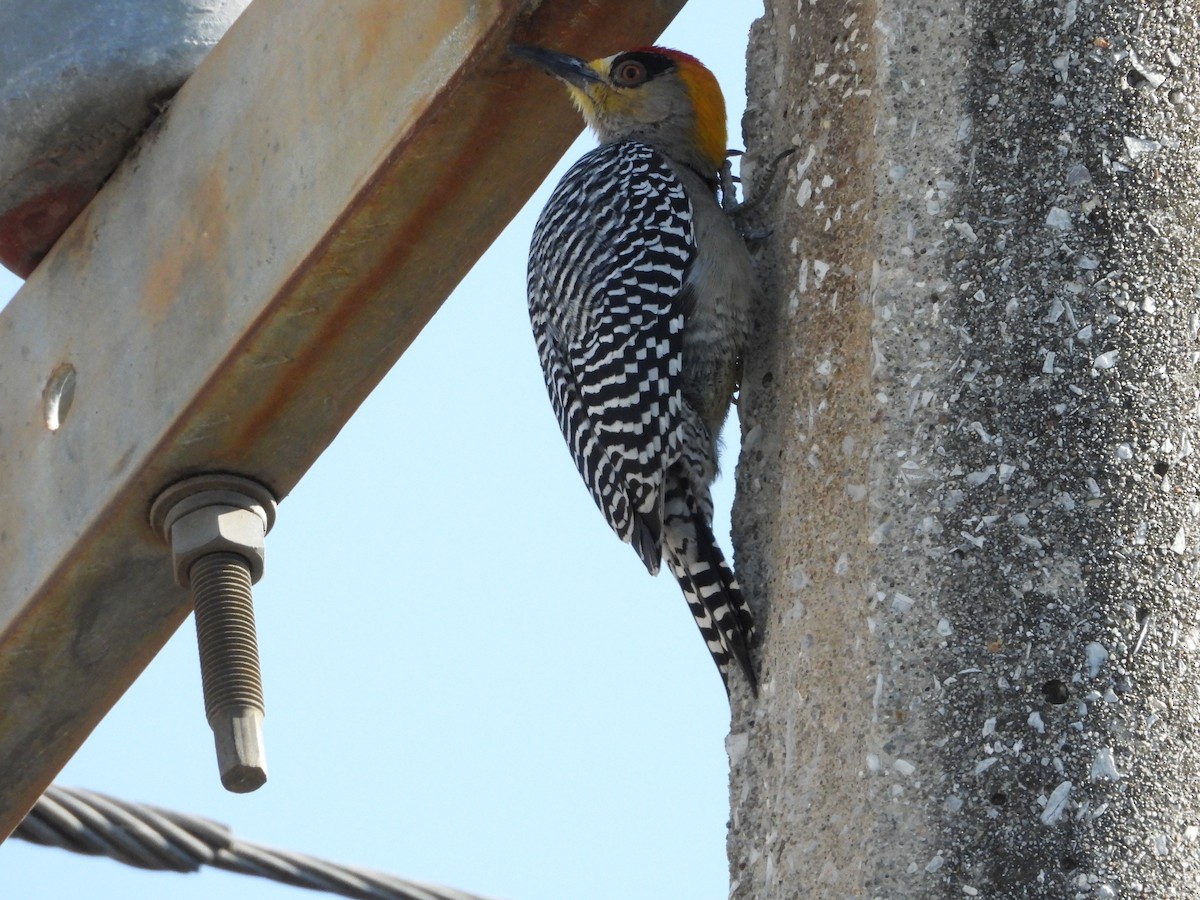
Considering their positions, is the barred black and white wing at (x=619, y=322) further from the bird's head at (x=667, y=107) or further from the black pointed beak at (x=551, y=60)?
the black pointed beak at (x=551, y=60)

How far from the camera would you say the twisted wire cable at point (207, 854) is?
5203mm

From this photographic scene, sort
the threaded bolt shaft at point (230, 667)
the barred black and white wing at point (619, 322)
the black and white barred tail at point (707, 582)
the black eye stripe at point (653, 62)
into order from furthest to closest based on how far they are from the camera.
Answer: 1. the black eye stripe at point (653, 62)
2. the barred black and white wing at point (619, 322)
3. the threaded bolt shaft at point (230, 667)
4. the black and white barred tail at point (707, 582)

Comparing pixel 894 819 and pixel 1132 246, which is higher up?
pixel 1132 246

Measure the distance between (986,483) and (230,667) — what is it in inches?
73.4

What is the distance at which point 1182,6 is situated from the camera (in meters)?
3.67

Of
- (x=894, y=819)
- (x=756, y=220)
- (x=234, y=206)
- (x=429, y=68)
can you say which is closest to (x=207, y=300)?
(x=234, y=206)

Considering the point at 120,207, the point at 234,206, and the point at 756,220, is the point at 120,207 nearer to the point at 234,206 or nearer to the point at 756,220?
the point at 234,206

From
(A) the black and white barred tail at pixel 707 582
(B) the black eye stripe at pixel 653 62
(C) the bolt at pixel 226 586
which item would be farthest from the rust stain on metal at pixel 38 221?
(A) the black and white barred tail at pixel 707 582

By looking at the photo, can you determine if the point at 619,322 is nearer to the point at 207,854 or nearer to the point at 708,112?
the point at 708,112

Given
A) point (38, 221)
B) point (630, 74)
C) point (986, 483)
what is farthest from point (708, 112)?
point (986, 483)

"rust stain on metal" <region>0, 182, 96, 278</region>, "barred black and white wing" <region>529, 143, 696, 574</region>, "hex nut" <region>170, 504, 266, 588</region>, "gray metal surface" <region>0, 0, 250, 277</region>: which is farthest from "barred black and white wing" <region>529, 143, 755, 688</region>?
"rust stain on metal" <region>0, 182, 96, 278</region>

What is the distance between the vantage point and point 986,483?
3.36 metres

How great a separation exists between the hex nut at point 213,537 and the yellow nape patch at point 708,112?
5.10ft

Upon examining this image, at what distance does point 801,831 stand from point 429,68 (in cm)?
192
